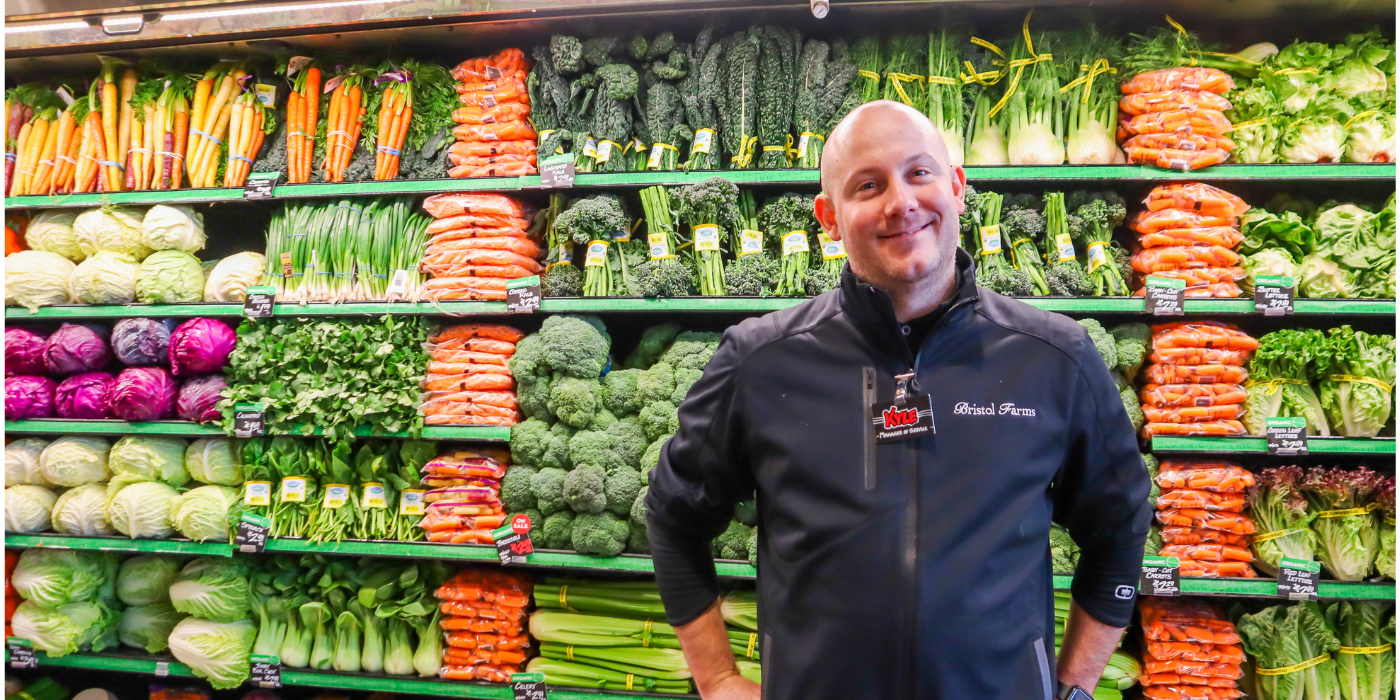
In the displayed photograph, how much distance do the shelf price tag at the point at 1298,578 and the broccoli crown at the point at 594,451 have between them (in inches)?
98.4

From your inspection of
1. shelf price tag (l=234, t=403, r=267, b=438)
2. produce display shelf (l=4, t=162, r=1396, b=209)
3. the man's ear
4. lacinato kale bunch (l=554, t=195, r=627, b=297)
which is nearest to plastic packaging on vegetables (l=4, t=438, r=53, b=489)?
produce display shelf (l=4, t=162, r=1396, b=209)

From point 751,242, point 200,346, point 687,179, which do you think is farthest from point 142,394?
point 751,242

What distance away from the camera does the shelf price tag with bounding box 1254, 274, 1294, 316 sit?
2.57 m

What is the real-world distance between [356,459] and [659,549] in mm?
2097

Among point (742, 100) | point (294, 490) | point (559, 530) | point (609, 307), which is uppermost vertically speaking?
point (742, 100)

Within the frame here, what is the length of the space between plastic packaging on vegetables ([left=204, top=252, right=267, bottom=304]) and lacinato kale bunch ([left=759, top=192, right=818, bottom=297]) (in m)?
2.36

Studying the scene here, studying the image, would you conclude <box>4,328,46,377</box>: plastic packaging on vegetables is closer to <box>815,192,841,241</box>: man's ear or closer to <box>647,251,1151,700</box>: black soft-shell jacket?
<box>647,251,1151,700</box>: black soft-shell jacket

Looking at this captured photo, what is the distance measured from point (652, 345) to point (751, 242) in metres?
0.65

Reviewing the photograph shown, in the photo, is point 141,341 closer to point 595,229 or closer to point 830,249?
point 595,229

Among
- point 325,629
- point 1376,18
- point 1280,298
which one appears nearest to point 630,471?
point 325,629

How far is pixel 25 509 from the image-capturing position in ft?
11.1

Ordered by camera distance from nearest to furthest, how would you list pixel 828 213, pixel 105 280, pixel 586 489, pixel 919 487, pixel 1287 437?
pixel 919 487, pixel 828 213, pixel 1287 437, pixel 586 489, pixel 105 280

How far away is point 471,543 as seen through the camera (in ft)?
9.61

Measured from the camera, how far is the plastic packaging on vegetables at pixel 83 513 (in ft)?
10.8
